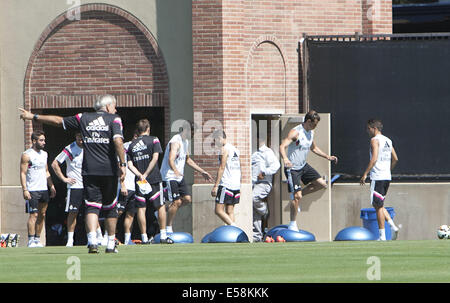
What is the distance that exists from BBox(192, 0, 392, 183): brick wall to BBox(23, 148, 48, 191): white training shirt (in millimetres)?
3384

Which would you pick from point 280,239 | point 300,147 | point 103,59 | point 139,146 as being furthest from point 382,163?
point 103,59

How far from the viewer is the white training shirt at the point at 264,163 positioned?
20906 millimetres

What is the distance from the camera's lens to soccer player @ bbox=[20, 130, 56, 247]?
18688 millimetres

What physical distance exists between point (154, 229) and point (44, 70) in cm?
417

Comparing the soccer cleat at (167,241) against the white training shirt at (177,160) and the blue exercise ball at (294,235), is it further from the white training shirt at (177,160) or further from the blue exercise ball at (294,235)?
the blue exercise ball at (294,235)

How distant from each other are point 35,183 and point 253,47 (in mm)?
5455

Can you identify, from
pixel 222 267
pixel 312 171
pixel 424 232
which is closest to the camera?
pixel 222 267

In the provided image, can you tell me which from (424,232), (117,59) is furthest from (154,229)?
(424,232)

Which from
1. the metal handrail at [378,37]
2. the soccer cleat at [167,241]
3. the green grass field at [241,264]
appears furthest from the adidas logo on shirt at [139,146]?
the metal handrail at [378,37]

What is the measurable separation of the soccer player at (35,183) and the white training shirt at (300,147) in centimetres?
456

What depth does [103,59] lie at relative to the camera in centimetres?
2128

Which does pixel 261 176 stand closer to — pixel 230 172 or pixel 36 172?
pixel 230 172
